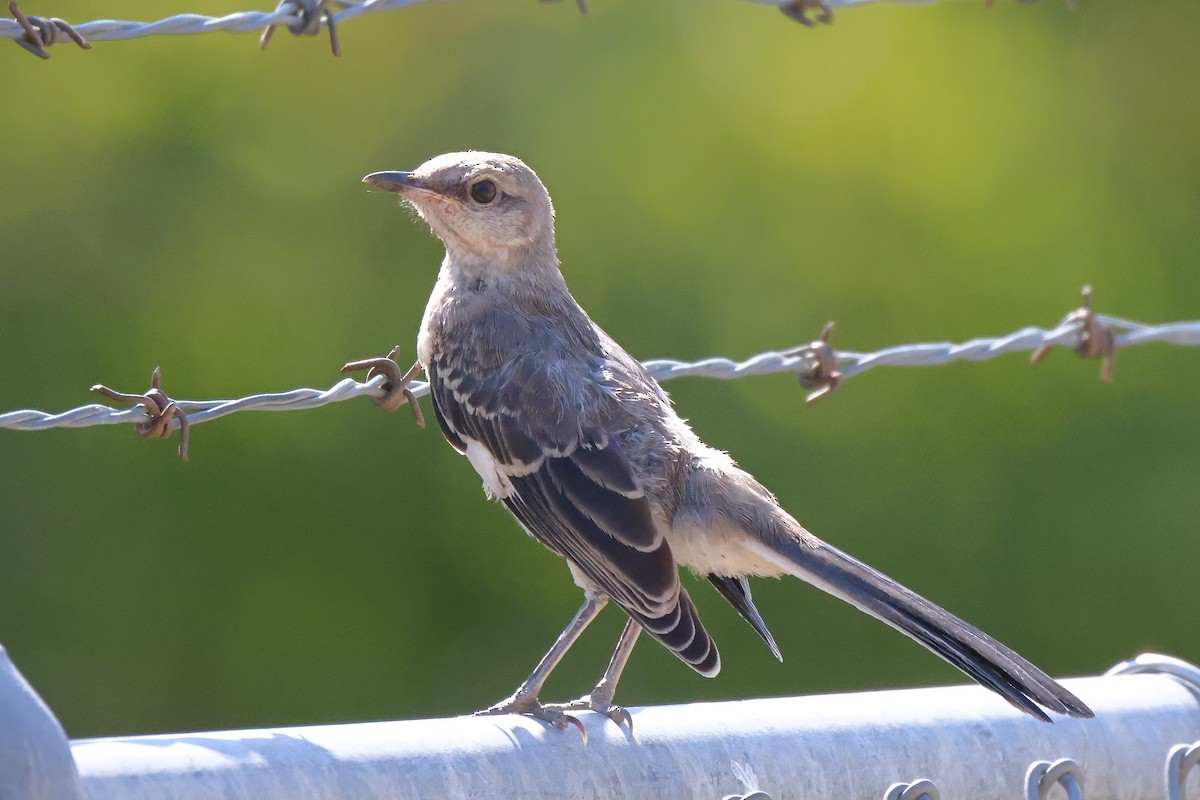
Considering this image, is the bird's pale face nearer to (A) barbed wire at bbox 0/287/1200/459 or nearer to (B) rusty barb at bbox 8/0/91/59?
(A) barbed wire at bbox 0/287/1200/459

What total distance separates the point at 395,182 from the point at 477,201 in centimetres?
28

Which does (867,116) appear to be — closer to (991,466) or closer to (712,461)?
(991,466)

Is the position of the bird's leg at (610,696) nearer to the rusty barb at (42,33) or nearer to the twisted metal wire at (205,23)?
the twisted metal wire at (205,23)

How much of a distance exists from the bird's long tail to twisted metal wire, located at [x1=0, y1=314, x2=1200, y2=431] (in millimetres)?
594

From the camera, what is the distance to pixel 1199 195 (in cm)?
954

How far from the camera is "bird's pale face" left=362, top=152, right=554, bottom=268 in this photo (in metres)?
4.46

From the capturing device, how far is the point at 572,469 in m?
3.89

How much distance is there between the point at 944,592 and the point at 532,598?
2359 millimetres

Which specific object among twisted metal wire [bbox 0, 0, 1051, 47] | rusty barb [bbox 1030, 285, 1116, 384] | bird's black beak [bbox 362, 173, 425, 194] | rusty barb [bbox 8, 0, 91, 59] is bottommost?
bird's black beak [bbox 362, 173, 425, 194]

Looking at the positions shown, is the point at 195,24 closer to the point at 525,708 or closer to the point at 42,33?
the point at 42,33

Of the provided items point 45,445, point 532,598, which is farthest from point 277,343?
point 532,598

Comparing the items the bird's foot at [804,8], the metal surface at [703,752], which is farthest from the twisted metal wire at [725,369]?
the metal surface at [703,752]

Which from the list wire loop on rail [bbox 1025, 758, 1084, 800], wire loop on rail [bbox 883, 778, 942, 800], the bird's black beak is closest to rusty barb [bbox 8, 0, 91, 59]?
the bird's black beak

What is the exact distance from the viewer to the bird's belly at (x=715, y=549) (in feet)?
12.5
